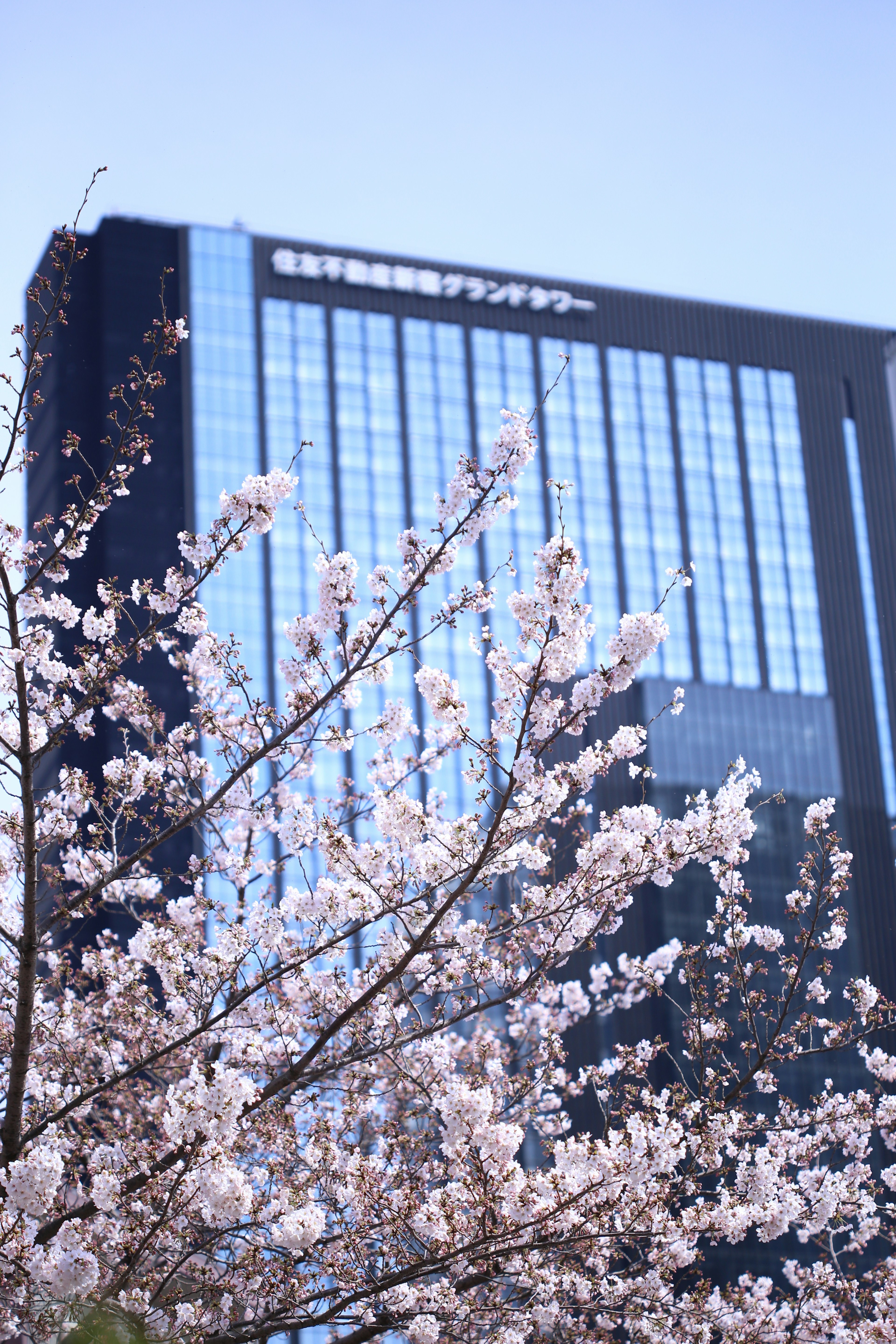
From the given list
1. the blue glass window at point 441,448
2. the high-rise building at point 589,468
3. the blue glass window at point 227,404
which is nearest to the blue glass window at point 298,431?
the high-rise building at point 589,468

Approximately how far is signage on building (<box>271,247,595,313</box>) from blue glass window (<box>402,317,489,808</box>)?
2094 millimetres

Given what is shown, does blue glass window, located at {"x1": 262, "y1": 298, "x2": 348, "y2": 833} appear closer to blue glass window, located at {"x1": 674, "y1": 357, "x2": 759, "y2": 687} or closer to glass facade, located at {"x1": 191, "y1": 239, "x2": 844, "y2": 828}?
glass facade, located at {"x1": 191, "y1": 239, "x2": 844, "y2": 828}

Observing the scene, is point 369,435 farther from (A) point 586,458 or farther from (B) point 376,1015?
(B) point 376,1015

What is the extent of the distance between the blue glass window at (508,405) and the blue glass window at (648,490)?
5.21 meters

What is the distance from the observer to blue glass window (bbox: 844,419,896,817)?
9500cm

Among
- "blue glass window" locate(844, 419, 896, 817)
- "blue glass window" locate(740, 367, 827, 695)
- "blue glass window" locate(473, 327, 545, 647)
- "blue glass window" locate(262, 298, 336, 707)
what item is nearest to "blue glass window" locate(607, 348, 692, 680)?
"blue glass window" locate(473, 327, 545, 647)

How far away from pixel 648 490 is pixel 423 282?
722 inches

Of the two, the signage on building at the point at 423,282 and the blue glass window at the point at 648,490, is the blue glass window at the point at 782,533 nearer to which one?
the blue glass window at the point at 648,490

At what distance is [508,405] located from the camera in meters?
96.9

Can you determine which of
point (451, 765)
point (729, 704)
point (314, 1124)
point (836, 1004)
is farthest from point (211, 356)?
point (314, 1124)

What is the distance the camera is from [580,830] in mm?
13344

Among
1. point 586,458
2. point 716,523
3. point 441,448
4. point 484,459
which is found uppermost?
point 586,458

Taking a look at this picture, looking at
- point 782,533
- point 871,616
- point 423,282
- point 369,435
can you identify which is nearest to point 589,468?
point 782,533

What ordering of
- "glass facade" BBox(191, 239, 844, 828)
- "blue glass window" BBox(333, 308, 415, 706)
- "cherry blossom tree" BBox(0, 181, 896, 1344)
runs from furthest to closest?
"blue glass window" BBox(333, 308, 415, 706) < "glass facade" BBox(191, 239, 844, 828) < "cherry blossom tree" BBox(0, 181, 896, 1344)
